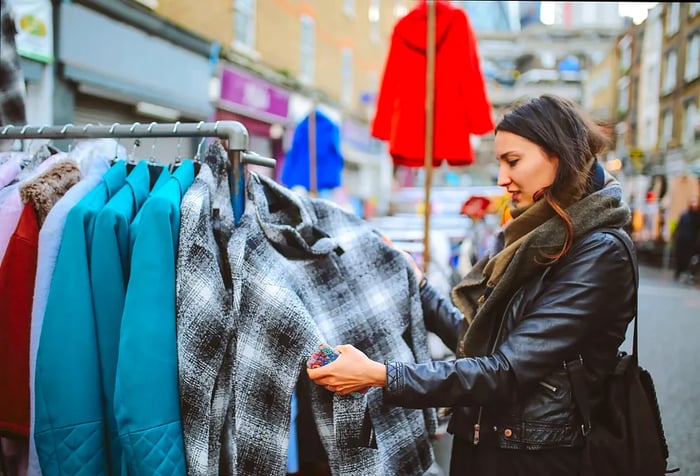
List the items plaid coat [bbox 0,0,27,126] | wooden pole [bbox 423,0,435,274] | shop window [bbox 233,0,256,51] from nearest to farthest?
1. plaid coat [bbox 0,0,27,126]
2. wooden pole [bbox 423,0,435,274]
3. shop window [bbox 233,0,256,51]

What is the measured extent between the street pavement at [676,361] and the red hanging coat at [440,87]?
2.06 meters

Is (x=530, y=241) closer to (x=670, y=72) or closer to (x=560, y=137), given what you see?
(x=560, y=137)

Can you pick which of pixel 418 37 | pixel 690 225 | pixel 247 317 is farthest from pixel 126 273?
pixel 690 225

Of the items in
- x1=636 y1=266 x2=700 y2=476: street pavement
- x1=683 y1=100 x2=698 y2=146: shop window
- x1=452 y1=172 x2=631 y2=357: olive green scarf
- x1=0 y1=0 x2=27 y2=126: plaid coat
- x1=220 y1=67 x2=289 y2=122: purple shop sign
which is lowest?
x1=636 y1=266 x2=700 y2=476: street pavement

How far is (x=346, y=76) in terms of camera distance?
66.7 ft

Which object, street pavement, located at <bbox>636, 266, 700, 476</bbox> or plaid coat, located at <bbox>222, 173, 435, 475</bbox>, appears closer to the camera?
plaid coat, located at <bbox>222, 173, 435, 475</bbox>

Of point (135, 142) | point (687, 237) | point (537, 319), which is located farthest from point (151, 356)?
point (687, 237)

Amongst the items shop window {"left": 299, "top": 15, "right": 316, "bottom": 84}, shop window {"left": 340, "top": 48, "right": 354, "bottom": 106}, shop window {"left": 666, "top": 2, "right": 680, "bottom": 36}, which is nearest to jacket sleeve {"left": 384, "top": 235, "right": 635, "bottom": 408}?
shop window {"left": 299, "top": 15, "right": 316, "bottom": 84}

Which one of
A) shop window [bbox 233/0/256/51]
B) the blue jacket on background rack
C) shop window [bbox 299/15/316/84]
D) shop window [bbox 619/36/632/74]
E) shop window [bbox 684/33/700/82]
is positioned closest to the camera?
the blue jacket on background rack

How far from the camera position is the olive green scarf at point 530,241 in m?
1.57

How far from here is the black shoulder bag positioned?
Result: 155 centimetres

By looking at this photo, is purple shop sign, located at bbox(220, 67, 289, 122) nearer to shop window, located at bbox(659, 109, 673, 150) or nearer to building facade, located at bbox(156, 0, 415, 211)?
building facade, located at bbox(156, 0, 415, 211)

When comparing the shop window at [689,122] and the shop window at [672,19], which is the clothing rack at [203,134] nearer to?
the shop window at [689,122]

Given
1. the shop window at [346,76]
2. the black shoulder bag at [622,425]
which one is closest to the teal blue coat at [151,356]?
the black shoulder bag at [622,425]
